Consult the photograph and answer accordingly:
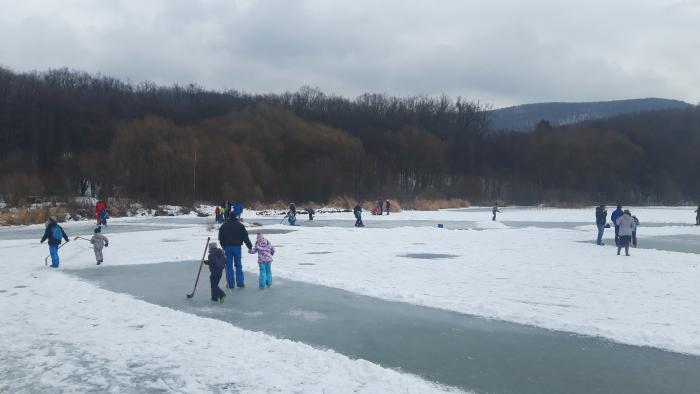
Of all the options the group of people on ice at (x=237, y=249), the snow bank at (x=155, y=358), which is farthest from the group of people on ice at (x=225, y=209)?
the snow bank at (x=155, y=358)

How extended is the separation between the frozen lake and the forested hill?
4001 cm

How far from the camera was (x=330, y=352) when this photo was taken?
296 inches

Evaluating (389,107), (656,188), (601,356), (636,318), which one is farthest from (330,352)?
(389,107)

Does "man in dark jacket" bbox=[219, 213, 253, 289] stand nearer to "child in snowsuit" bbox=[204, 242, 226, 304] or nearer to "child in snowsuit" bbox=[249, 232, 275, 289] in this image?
"child in snowsuit" bbox=[249, 232, 275, 289]

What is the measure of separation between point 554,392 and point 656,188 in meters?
97.2

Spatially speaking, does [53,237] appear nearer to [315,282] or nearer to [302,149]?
[315,282]

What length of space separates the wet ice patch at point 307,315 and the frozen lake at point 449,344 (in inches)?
0.7

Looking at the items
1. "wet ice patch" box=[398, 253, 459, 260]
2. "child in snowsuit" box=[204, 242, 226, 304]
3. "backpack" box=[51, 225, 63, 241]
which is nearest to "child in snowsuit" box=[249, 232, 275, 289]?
"child in snowsuit" box=[204, 242, 226, 304]

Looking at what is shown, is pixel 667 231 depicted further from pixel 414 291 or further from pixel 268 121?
pixel 268 121

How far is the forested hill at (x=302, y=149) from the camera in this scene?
194ft

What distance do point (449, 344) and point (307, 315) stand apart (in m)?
2.77

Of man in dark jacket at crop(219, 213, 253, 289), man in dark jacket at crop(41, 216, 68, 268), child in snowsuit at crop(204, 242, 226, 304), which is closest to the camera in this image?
→ child in snowsuit at crop(204, 242, 226, 304)

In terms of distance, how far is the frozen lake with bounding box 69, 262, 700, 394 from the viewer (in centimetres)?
656

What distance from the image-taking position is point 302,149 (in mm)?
78562
